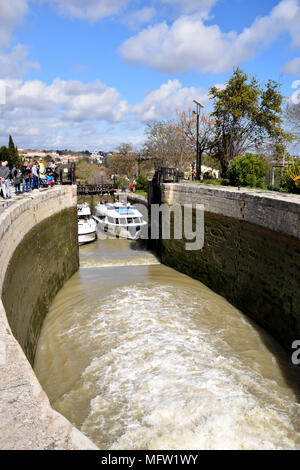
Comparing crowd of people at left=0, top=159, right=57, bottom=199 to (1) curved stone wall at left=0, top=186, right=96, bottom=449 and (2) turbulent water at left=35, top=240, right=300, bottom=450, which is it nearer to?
(1) curved stone wall at left=0, top=186, right=96, bottom=449

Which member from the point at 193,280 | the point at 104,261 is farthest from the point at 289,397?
the point at 104,261

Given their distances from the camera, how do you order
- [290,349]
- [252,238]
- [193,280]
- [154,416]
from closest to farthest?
[154,416]
[290,349]
[252,238]
[193,280]

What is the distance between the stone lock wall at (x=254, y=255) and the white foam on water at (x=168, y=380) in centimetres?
74

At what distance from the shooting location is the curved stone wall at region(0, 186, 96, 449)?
2.17 meters

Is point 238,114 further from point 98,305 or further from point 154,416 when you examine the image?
point 154,416

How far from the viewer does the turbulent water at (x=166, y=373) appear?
543 cm

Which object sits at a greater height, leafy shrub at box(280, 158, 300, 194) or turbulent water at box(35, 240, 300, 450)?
leafy shrub at box(280, 158, 300, 194)

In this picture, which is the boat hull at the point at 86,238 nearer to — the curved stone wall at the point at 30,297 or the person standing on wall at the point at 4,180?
the curved stone wall at the point at 30,297

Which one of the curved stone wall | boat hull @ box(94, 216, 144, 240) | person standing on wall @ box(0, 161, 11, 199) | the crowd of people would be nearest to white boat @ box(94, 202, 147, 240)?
boat hull @ box(94, 216, 144, 240)

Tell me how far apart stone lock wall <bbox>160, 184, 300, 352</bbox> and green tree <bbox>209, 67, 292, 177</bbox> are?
11.4 m

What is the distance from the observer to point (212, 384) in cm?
661

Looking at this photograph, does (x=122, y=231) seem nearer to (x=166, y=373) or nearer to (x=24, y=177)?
(x=24, y=177)

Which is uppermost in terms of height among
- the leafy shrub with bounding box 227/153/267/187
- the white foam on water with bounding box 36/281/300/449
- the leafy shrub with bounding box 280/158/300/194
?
the leafy shrub with bounding box 227/153/267/187
